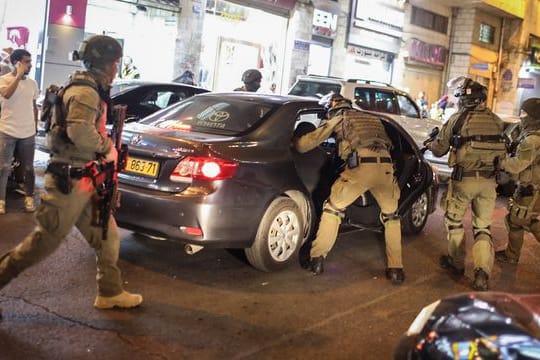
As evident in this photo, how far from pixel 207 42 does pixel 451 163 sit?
10742 mm

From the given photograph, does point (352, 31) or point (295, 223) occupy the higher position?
point (352, 31)

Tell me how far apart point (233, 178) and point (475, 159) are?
2.24 meters

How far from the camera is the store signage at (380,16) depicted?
750 inches

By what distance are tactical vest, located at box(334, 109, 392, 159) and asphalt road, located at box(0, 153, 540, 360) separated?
117 cm

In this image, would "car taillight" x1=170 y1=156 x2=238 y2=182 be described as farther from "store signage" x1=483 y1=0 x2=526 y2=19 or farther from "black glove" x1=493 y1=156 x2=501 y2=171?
"store signage" x1=483 y1=0 x2=526 y2=19

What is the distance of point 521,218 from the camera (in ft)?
21.0

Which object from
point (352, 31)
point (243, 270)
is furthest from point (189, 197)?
point (352, 31)

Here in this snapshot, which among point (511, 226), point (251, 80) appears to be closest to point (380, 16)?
point (251, 80)

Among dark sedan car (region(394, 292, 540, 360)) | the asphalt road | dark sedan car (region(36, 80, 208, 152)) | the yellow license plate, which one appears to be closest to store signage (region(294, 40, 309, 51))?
dark sedan car (region(36, 80, 208, 152))

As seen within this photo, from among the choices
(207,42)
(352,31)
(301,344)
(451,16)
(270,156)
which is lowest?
(301,344)

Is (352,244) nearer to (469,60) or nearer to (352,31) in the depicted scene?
(352,31)

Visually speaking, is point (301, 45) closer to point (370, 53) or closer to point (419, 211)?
point (370, 53)

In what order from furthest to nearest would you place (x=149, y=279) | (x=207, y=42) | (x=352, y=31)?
(x=352, y=31) → (x=207, y=42) → (x=149, y=279)

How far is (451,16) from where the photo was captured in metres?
24.7
